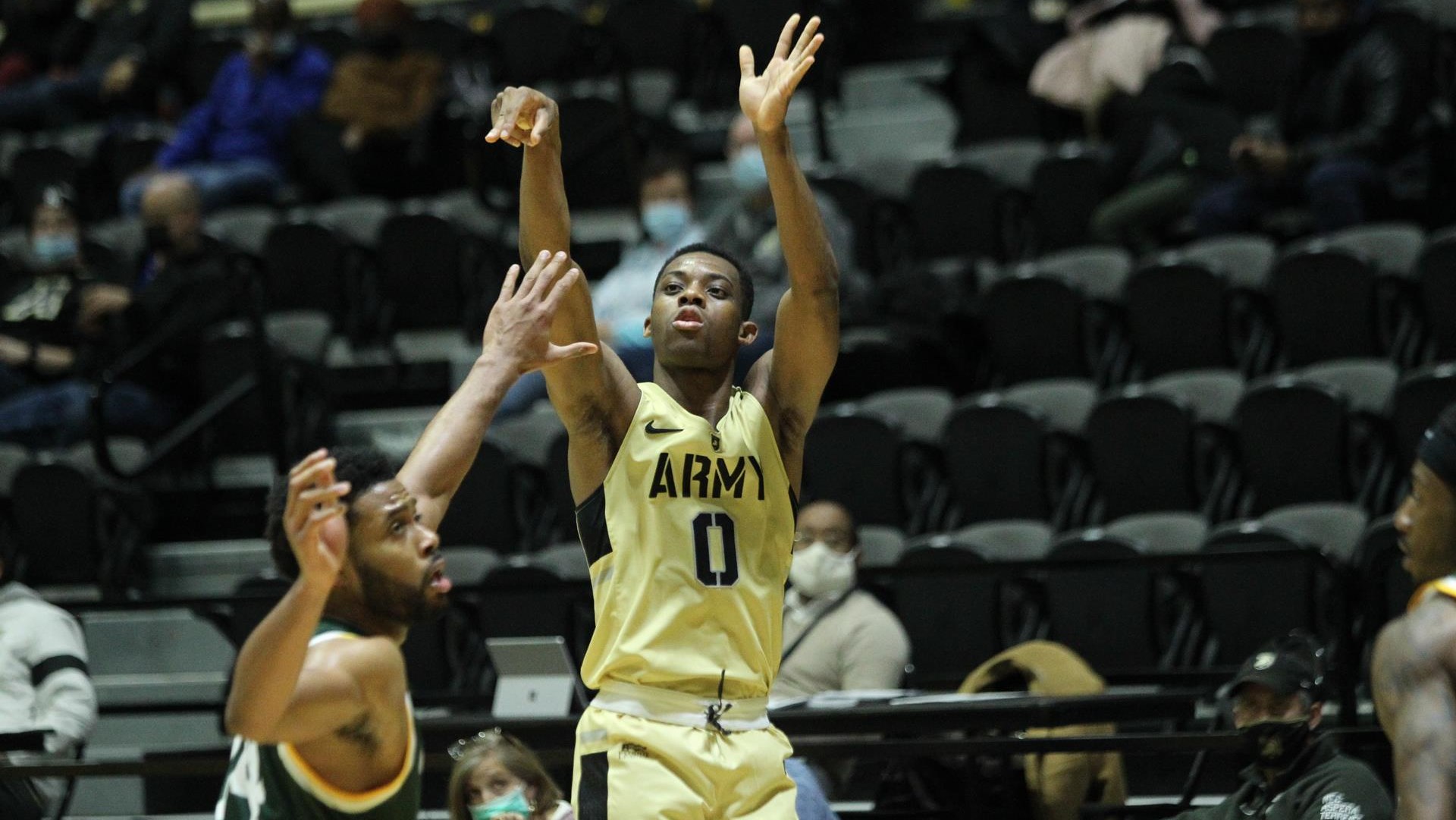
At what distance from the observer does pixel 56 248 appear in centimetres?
1066

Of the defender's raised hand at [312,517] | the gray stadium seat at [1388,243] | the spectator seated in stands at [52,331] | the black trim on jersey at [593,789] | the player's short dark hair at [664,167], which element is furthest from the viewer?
the spectator seated in stands at [52,331]

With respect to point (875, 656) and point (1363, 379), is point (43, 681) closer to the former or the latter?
point (875, 656)

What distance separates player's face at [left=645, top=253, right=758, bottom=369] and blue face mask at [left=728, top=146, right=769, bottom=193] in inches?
204

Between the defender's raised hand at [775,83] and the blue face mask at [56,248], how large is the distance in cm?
726

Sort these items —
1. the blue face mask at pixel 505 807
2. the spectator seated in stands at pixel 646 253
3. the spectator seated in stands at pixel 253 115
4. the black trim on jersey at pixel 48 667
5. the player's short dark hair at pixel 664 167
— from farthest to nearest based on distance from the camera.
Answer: the spectator seated in stands at pixel 253 115 < the player's short dark hair at pixel 664 167 < the spectator seated in stands at pixel 646 253 < the black trim on jersey at pixel 48 667 < the blue face mask at pixel 505 807

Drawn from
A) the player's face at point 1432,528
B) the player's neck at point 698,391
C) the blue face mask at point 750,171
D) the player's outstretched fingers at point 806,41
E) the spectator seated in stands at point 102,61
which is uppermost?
the spectator seated in stands at point 102,61

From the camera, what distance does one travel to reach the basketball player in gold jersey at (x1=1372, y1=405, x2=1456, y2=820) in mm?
3277

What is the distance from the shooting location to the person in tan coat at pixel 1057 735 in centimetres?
601

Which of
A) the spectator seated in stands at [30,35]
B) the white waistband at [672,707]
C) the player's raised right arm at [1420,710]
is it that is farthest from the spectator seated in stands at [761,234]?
the spectator seated in stands at [30,35]

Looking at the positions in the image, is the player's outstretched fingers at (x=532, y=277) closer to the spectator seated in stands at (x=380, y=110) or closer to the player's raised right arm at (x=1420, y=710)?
the player's raised right arm at (x=1420, y=710)

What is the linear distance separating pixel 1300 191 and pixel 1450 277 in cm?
152

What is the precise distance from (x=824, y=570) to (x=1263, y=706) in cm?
236

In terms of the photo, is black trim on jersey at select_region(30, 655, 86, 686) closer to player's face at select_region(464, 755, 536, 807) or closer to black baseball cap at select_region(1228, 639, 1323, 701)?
player's face at select_region(464, 755, 536, 807)

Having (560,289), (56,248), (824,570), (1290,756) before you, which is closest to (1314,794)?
(1290,756)
